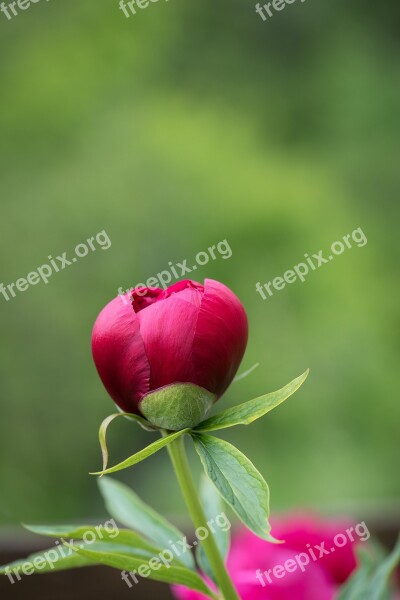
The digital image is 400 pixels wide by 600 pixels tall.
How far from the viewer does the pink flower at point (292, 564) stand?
48 cm

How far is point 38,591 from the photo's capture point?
2.24 feet

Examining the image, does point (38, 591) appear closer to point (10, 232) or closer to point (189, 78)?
point (10, 232)

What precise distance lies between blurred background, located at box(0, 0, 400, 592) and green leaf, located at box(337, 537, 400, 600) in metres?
1.32

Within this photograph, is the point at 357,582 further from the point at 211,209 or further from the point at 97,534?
the point at 211,209

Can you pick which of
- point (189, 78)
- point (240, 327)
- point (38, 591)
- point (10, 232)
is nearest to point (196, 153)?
point (189, 78)

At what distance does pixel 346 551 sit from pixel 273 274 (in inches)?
54.0

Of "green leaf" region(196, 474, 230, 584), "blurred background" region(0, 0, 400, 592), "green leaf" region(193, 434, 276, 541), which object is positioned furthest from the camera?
"blurred background" region(0, 0, 400, 592)

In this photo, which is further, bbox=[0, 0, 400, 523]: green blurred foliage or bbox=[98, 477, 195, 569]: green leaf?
bbox=[0, 0, 400, 523]: green blurred foliage

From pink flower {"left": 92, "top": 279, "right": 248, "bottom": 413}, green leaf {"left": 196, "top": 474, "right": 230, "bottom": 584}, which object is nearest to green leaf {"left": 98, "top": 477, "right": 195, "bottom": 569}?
green leaf {"left": 196, "top": 474, "right": 230, "bottom": 584}

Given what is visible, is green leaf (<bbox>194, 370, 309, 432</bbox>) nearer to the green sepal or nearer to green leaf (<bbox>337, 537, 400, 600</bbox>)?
the green sepal

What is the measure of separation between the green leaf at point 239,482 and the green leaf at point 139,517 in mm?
100

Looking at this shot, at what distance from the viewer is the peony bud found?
354 mm

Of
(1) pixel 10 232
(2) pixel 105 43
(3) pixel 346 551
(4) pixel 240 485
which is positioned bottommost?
(3) pixel 346 551

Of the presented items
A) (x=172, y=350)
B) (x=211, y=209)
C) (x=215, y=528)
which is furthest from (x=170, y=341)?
(x=211, y=209)
